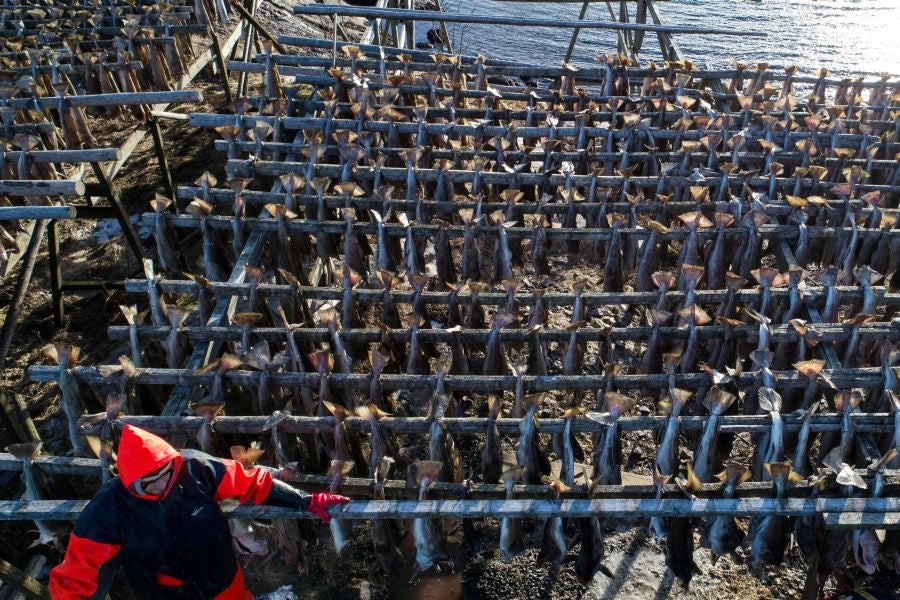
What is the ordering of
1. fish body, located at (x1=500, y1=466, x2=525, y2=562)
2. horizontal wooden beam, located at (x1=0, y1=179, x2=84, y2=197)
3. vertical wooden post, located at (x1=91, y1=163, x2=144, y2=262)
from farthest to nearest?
Answer: 1. vertical wooden post, located at (x1=91, y1=163, x2=144, y2=262)
2. horizontal wooden beam, located at (x1=0, y1=179, x2=84, y2=197)
3. fish body, located at (x1=500, y1=466, x2=525, y2=562)

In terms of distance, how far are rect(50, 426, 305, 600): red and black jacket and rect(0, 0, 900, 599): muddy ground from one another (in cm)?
56

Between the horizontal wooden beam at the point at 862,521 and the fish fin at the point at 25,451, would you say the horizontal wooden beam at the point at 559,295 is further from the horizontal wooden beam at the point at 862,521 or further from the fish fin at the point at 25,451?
the horizontal wooden beam at the point at 862,521

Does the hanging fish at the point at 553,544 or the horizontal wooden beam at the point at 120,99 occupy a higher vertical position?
the horizontal wooden beam at the point at 120,99

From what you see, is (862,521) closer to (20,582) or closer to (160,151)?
(20,582)

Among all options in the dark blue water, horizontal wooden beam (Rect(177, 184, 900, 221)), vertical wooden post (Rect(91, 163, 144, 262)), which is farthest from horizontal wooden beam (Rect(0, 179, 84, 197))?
the dark blue water

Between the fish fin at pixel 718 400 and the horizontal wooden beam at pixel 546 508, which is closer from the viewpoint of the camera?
the horizontal wooden beam at pixel 546 508

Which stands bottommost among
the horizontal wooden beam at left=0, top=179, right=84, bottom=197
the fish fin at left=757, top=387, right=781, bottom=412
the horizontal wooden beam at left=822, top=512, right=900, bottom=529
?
the horizontal wooden beam at left=822, top=512, right=900, bottom=529

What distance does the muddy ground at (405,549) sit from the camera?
4.56 m

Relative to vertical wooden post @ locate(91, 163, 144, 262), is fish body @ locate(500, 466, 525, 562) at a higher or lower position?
lower

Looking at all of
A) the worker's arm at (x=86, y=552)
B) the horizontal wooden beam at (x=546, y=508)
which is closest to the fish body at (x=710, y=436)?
the horizontal wooden beam at (x=546, y=508)

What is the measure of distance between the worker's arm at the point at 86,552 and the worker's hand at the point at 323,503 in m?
0.97

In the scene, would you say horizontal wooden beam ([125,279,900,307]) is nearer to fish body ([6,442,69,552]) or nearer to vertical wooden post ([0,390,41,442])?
fish body ([6,442,69,552])

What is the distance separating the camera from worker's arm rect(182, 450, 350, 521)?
3.26 meters

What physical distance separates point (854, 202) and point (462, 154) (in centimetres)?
306
